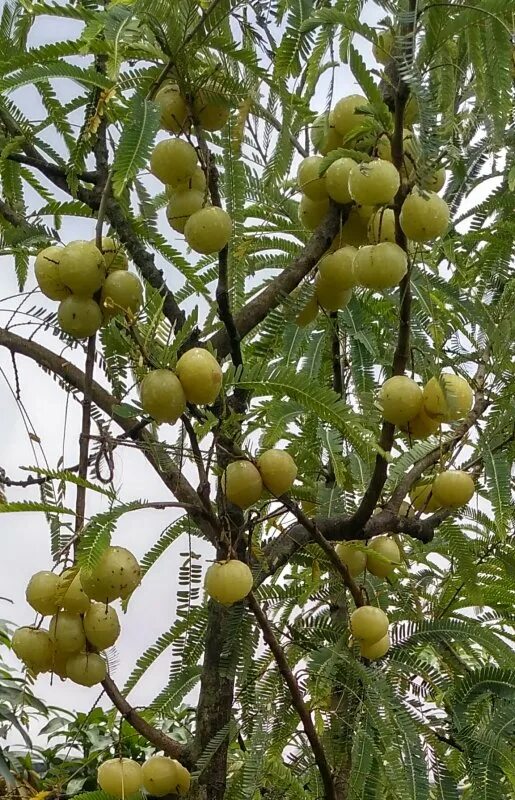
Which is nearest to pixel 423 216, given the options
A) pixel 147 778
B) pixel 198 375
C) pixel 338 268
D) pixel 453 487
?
pixel 338 268

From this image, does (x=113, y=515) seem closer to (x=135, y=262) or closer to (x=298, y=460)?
(x=135, y=262)

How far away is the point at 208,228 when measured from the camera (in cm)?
79

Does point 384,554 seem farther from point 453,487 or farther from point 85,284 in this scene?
point 85,284

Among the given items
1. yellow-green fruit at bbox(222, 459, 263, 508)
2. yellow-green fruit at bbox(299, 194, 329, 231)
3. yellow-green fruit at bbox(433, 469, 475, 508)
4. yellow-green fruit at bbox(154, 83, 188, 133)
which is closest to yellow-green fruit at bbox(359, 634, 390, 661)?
yellow-green fruit at bbox(433, 469, 475, 508)

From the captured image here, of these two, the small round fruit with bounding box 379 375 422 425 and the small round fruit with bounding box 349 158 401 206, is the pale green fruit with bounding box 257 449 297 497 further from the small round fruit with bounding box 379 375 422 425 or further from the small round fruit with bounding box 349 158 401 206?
the small round fruit with bounding box 349 158 401 206

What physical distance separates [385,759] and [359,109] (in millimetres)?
733

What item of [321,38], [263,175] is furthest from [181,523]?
[321,38]

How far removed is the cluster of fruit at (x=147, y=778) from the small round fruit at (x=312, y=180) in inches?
26.7

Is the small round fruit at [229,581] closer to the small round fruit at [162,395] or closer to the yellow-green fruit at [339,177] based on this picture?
the small round fruit at [162,395]

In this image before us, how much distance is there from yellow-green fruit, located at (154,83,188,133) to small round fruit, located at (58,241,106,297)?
15cm

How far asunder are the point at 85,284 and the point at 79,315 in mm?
31

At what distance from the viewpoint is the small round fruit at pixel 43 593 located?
2.61 feet

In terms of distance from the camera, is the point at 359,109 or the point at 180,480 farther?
the point at 180,480

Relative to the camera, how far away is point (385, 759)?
38.0 inches
